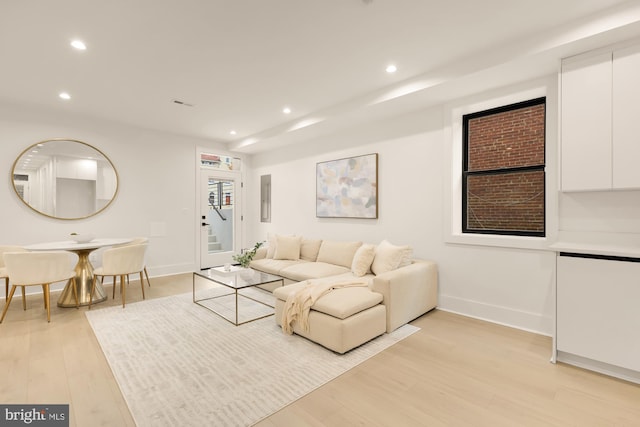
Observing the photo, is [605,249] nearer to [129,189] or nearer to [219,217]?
[219,217]

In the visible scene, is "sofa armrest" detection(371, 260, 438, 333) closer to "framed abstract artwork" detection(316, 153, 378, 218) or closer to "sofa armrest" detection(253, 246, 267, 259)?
"framed abstract artwork" detection(316, 153, 378, 218)

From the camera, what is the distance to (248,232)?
22.6ft

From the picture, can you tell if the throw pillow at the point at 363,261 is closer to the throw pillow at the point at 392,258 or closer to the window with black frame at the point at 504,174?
the throw pillow at the point at 392,258

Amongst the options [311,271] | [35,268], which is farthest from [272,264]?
[35,268]

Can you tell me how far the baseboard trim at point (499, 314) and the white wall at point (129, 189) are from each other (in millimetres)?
4696

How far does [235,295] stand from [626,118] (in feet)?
13.7

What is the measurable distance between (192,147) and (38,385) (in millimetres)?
4630

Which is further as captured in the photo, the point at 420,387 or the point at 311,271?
the point at 311,271

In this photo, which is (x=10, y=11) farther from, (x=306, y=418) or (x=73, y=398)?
(x=306, y=418)

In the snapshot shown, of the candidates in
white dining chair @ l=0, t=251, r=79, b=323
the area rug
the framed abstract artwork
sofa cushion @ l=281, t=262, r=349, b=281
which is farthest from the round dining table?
the framed abstract artwork

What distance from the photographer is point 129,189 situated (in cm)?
521

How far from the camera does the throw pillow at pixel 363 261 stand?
3.77 m

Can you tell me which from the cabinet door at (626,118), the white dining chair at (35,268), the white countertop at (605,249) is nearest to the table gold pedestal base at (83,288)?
the white dining chair at (35,268)

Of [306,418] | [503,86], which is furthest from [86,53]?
[503,86]
